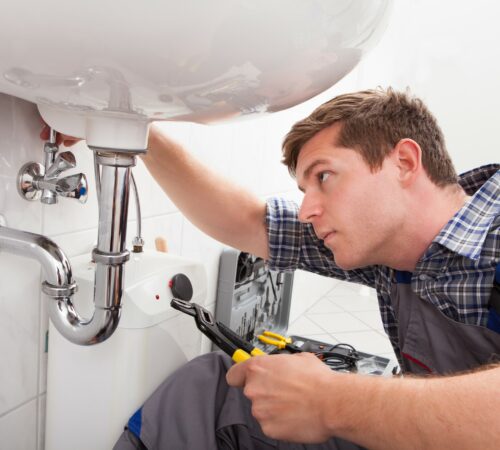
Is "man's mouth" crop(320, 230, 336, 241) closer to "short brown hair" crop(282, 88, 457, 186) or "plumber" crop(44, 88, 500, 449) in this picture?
"plumber" crop(44, 88, 500, 449)

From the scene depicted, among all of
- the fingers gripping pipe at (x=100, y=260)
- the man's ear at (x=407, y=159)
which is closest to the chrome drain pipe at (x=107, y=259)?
the fingers gripping pipe at (x=100, y=260)

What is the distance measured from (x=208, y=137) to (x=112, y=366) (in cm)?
63

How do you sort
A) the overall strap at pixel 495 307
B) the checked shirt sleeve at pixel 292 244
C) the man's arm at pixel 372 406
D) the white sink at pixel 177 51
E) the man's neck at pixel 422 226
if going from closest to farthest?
the white sink at pixel 177 51
the man's arm at pixel 372 406
the overall strap at pixel 495 307
the man's neck at pixel 422 226
the checked shirt sleeve at pixel 292 244

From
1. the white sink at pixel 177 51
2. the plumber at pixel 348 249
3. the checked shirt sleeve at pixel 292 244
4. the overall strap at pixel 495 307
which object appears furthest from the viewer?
the checked shirt sleeve at pixel 292 244

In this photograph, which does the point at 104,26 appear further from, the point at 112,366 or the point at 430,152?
the point at 430,152

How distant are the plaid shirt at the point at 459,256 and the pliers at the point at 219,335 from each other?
1.02 feet

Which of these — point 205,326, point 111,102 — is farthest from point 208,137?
point 111,102

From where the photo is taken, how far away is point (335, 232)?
839 millimetres

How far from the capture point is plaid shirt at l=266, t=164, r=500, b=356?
766mm

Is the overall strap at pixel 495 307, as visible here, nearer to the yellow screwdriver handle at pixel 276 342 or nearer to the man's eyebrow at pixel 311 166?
the man's eyebrow at pixel 311 166

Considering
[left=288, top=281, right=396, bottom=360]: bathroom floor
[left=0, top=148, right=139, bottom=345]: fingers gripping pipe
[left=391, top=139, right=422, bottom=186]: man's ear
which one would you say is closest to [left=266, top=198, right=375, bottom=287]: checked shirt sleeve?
[left=391, top=139, right=422, bottom=186]: man's ear

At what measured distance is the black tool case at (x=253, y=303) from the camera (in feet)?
4.33

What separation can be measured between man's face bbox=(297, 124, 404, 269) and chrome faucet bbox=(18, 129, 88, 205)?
38cm

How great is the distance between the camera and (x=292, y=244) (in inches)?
39.3
